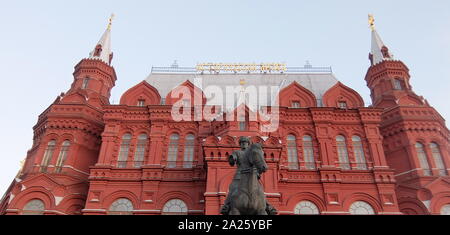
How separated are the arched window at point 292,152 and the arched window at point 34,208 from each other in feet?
53.0

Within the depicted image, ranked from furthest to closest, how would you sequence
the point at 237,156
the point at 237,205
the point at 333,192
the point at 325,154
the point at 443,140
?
the point at 443,140, the point at 325,154, the point at 333,192, the point at 237,156, the point at 237,205

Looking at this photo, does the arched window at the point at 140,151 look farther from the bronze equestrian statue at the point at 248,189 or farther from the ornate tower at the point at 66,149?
the bronze equestrian statue at the point at 248,189

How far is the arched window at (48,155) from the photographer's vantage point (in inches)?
949

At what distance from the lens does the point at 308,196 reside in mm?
22672

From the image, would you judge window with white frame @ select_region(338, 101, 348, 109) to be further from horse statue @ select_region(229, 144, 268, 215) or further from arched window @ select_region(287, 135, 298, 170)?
→ horse statue @ select_region(229, 144, 268, 215)

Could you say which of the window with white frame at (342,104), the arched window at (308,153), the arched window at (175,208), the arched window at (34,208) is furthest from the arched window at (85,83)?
the window with white frame at (342,104)

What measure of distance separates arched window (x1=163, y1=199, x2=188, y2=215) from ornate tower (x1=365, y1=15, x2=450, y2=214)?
14361 mm

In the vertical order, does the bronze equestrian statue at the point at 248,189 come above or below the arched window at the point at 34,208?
below

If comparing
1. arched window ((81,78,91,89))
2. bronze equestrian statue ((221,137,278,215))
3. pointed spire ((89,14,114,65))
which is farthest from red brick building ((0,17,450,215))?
bronze equestrian statue ((221,137,278,215))

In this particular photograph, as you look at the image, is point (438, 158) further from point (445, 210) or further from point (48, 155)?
point (48, 155)

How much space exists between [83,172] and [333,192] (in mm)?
16933

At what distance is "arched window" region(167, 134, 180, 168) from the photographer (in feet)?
79.5
